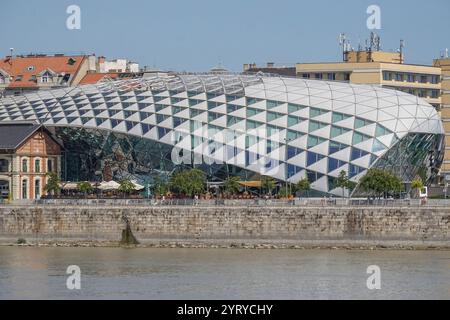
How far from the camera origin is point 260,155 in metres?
114

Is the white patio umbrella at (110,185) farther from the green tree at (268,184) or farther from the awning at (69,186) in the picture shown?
the green tree at (268,184)

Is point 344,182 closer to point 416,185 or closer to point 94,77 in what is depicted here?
point 416,185

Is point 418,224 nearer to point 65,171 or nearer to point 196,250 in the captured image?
point 196,250

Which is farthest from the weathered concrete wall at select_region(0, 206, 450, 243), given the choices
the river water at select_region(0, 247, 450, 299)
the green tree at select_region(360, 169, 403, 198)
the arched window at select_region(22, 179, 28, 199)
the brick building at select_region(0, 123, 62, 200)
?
the arched window at select_region(22, 179, 28, 199)

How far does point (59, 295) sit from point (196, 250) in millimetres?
24033

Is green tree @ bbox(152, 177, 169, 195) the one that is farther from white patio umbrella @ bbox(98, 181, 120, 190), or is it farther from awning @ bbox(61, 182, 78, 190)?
awning @ bbox(61, 182, 78, 190)

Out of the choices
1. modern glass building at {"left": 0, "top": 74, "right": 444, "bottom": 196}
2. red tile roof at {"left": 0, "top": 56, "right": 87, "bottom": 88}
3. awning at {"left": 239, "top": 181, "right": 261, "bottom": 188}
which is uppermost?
red tile roof at {"left": 0, "top": 56, "right": 87, "bottom": 88}

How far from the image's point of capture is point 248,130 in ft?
377

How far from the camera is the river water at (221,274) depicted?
2918 inches

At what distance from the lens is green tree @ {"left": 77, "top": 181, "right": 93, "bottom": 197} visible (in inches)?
4579

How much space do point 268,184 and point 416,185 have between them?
1069 cm

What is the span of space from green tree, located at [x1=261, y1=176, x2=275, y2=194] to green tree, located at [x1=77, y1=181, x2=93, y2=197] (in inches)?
503

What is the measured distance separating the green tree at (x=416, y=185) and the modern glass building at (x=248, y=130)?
0.74 meters
